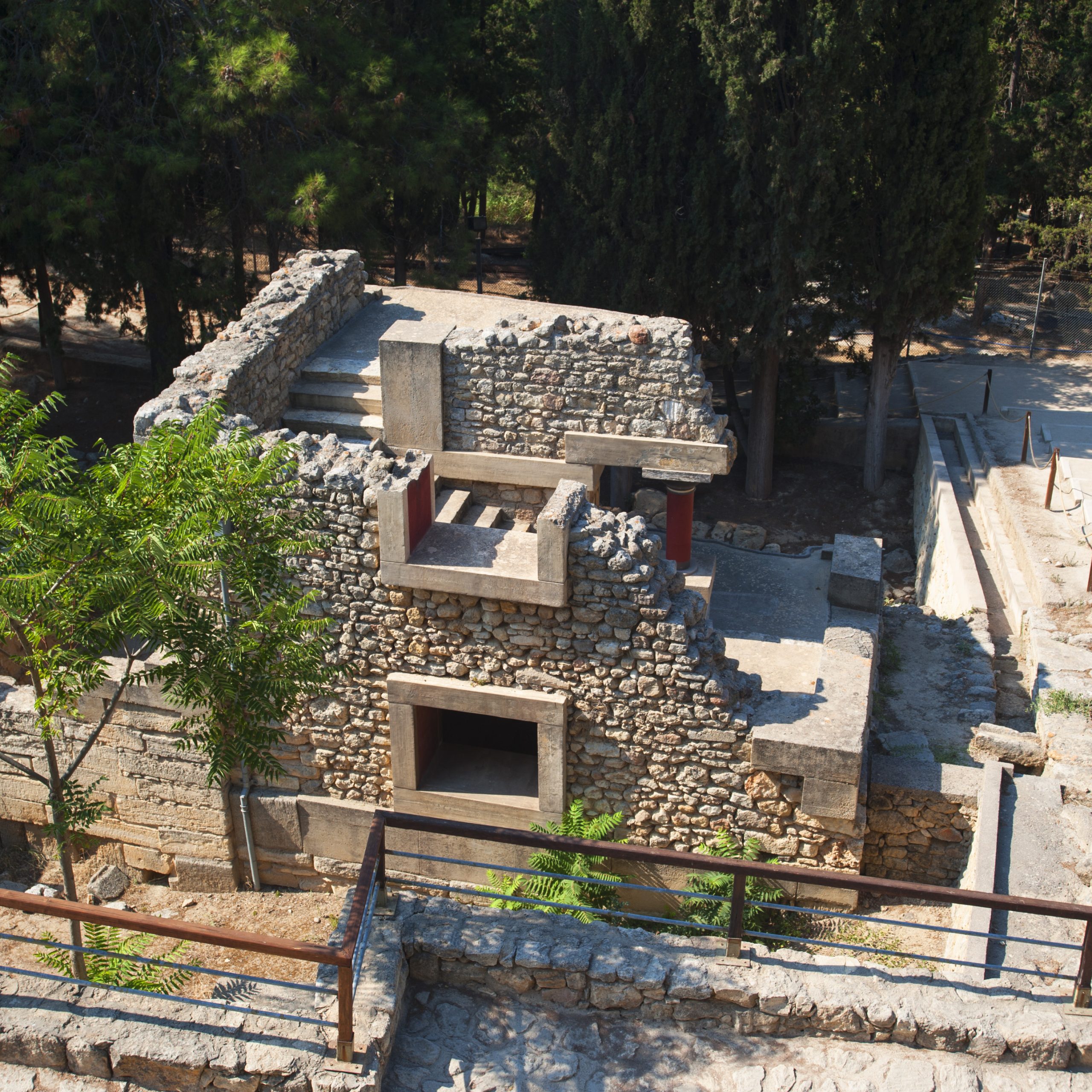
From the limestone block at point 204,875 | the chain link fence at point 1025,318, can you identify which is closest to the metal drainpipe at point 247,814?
the limestone block at point 204,875

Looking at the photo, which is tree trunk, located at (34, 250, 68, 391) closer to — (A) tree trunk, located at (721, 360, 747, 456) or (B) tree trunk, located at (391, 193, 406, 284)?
(B) tree trunk, located at (391, 193, 406, 284)

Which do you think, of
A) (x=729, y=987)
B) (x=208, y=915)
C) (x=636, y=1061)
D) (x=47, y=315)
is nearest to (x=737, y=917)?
(x=729, y=987)

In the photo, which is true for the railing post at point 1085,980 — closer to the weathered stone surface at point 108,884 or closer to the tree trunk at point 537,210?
the weathered stone surface at point 108,884

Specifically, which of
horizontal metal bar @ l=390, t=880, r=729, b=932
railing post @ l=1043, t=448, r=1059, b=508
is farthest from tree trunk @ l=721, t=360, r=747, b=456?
horizontal metal bar @ l=390, t=880, r=729, b=932

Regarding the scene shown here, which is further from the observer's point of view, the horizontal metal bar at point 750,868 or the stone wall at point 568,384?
the stone wall at point 568,384

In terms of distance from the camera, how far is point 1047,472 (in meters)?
15.7

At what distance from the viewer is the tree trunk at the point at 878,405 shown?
17922 mm

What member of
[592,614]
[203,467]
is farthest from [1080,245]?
[203,467]

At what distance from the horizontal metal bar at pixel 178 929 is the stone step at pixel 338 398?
Result: 7361 mm

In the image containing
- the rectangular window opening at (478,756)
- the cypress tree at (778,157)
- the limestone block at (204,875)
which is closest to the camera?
the rectangular window opening at (478,756)

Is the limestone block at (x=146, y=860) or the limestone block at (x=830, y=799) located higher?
the limestone block at (x=830, y=799)

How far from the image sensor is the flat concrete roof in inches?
482

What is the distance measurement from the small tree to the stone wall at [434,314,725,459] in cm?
394

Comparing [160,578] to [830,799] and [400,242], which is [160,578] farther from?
[400,242]
